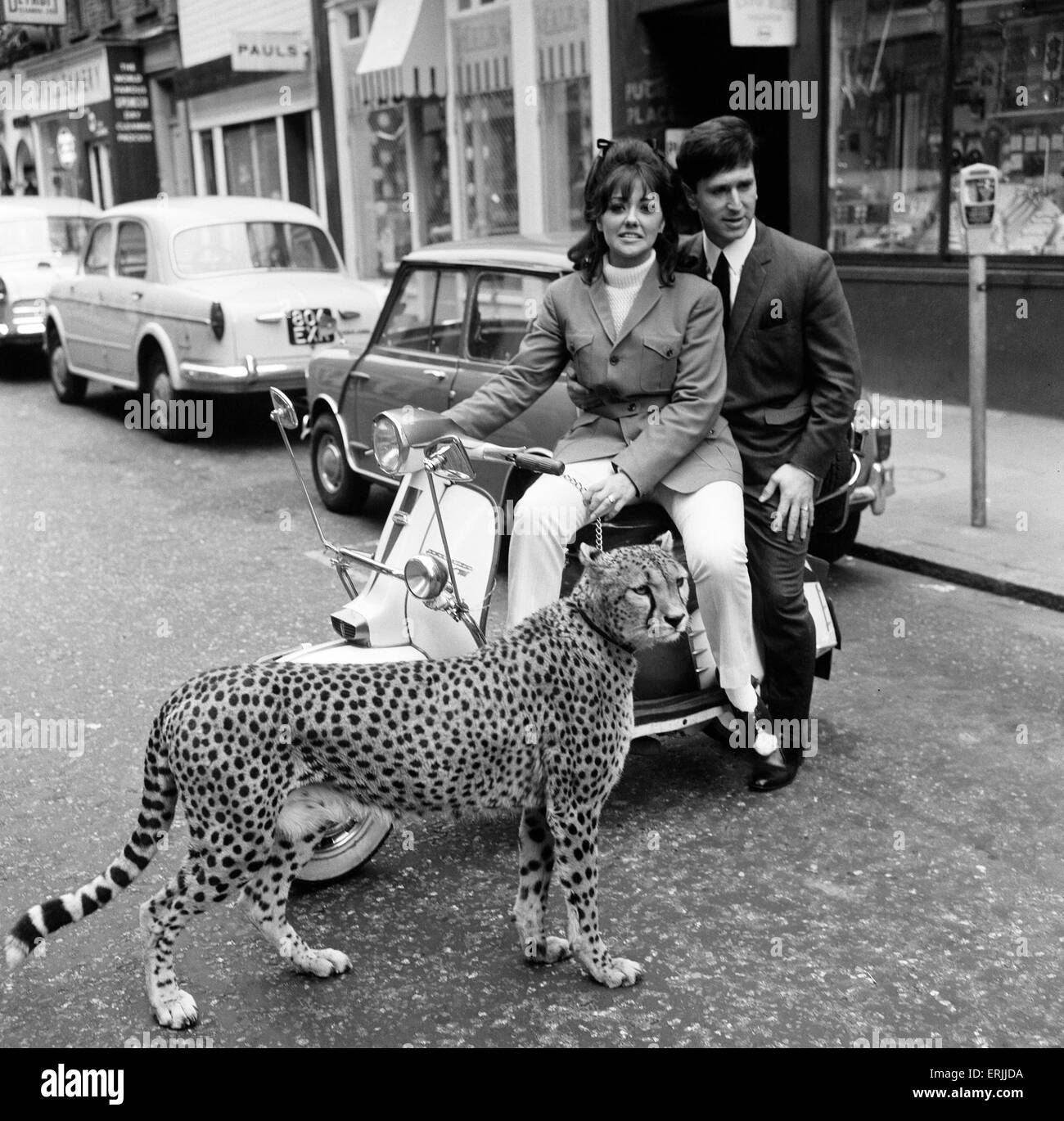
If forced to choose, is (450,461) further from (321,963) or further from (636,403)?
(321,963)

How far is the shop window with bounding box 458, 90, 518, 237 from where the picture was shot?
1730cm

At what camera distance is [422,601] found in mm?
4184

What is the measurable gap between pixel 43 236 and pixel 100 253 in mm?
4153

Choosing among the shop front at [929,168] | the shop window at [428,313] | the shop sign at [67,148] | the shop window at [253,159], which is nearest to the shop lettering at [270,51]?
the shop window at [253,159]

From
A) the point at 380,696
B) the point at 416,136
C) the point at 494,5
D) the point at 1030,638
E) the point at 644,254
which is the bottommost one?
the point at 1030,638

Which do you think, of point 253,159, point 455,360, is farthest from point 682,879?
point 253,159

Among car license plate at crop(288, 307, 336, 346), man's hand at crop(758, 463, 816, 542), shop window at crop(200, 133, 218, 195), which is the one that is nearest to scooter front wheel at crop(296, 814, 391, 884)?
man's hand at crop(758, 463, 816, 542)

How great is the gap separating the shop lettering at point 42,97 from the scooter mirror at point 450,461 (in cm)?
2891

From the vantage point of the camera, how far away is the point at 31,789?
4.92 m

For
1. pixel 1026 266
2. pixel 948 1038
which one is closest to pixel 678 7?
pixel 1026 266

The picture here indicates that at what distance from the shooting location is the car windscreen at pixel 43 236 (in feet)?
54.9

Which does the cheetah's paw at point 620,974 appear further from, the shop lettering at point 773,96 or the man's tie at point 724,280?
the shop lettering at point 773,96
